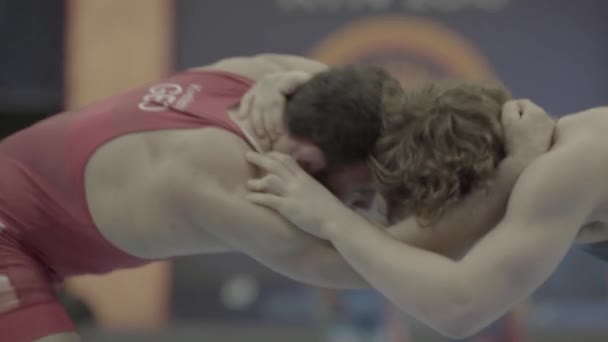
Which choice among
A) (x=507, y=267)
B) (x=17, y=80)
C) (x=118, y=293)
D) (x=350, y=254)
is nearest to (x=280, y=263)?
(x=350, y=254)

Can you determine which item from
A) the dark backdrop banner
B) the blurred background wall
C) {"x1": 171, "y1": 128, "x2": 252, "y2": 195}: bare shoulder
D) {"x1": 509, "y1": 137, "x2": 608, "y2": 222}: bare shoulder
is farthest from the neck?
the dark backdrop banner

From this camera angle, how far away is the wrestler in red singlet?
1913 millimetres

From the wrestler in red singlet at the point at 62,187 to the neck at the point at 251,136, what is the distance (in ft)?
0.06

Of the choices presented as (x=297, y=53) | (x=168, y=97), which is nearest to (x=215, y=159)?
(x=168, y=97)

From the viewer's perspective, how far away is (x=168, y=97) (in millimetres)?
1947

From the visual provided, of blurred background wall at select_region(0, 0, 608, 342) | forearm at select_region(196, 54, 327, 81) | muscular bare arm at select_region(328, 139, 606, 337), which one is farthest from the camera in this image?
blurred background wall at select_region(0, 0, 608, 342)

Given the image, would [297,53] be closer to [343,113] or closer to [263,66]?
[263,66]

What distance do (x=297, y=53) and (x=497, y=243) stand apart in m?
3.60

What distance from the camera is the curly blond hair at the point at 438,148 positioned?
1.78 metres

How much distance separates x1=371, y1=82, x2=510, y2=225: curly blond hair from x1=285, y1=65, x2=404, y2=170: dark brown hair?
25 millimetres

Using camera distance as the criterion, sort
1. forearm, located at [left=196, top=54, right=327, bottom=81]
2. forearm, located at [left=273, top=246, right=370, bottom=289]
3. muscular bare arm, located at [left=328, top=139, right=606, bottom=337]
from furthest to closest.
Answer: forearm, located at [left=196, top=54, right=327, bottom=81] → forearm, located at [left=273, top=246, right=370, bottom=289] → muscular bare arm, located at [left=328, top=139, right=606, bottom=337]

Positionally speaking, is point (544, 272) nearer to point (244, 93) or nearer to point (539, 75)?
point (244, 93)

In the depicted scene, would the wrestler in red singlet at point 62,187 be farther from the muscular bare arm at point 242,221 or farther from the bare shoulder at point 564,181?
the bare shoulder at point 564,181

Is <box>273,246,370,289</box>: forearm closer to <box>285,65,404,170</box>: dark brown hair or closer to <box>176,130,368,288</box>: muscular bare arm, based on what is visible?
<box>176,130,368,288</box>: muscular bare arm
